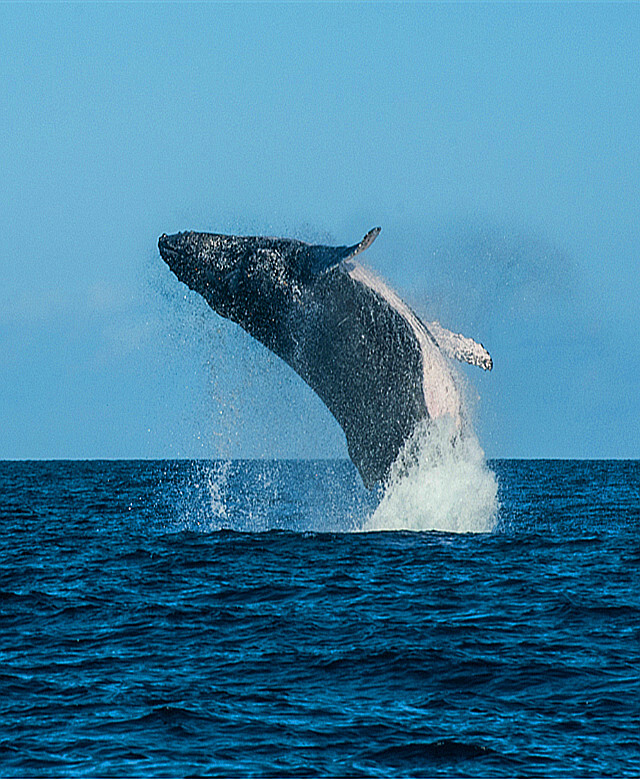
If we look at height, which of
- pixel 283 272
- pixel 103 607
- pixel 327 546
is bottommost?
pixel 103 607

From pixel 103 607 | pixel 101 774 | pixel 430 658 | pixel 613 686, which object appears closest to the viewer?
pixel 101 774

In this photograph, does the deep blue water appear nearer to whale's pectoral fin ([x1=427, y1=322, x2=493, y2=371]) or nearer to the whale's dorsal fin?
whale's pectoral fin ([x1=427, y1=322, x2=493, y2=371])

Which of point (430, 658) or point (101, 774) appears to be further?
point (430, 658)

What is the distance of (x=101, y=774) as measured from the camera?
31.3ft

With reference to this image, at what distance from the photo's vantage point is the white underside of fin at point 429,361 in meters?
18.3

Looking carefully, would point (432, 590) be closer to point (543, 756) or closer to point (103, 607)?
point (103, 607)

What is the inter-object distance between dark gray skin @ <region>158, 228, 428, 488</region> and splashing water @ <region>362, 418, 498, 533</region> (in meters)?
0.52

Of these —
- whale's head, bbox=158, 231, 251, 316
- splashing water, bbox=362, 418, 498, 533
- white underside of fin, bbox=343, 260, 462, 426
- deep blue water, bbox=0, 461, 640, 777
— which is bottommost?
deep blue water, bbox=0, 461, 640, 777

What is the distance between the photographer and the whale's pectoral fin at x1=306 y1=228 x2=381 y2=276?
54.2ft

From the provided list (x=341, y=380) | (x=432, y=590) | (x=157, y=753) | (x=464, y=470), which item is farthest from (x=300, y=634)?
(x=464, y=470)

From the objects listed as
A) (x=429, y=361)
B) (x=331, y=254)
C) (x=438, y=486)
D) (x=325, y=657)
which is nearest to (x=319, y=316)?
(x=331, y=254)

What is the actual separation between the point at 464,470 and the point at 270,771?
458 inches

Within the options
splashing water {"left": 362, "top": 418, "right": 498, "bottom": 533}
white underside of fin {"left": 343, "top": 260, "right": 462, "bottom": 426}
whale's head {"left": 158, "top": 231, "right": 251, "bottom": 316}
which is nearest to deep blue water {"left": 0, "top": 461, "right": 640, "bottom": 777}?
splashing water {"left": 362, "top": 418, "right": 498, "bottom": 533}

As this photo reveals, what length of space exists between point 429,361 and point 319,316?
2.07 m
